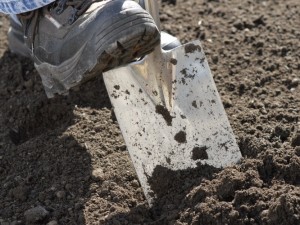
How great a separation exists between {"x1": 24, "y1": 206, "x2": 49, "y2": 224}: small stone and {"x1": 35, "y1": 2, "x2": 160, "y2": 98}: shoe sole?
50cm

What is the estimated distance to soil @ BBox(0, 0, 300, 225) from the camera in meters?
2.50

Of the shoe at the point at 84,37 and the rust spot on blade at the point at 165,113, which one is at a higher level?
the shoe at the point at 84,37

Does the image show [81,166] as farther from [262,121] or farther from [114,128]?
[262,121]

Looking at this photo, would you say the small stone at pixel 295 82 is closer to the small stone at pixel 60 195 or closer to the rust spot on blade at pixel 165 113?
the rust spot on blade at pixel 165 113

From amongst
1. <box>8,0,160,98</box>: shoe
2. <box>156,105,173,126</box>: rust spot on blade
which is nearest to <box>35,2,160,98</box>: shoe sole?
<box>8,0,160,98</box>: shoe

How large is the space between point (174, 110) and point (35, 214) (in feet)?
2.22

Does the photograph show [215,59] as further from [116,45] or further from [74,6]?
[116,45]

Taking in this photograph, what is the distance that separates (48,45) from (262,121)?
968 mm

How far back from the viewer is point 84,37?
2.57 metres

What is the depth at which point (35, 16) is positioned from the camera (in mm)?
2830

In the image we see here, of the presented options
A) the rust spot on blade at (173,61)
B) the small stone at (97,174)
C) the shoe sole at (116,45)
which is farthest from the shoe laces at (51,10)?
the small stone at (97,174)

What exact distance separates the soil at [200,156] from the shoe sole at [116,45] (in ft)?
1.38

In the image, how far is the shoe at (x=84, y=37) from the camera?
2.45 meters

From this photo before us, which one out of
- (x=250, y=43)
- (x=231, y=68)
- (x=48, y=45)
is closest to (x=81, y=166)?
(x=48, y=45)
